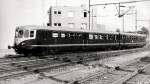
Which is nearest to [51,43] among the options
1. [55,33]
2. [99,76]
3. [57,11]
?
[55,33]

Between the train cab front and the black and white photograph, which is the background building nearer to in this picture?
the black and white photograph

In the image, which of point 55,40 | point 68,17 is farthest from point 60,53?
point 68,17

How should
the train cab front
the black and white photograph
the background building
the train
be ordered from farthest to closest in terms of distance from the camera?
the background building → the train → the train cab front → the black and white photograph

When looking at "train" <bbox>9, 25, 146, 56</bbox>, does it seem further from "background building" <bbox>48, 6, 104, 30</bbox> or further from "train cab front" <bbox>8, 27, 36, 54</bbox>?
"background building" <bbox>48, 6, 104, 30</bbox>

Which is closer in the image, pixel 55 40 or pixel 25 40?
pixel 25 40

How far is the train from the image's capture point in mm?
20812

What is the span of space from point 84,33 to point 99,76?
49.5 feet

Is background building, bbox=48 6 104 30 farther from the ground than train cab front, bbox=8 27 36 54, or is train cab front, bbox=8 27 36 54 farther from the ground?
background building, bbox=48 6 104 30

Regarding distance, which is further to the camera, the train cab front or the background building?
the background building

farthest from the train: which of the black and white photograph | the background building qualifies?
the background building

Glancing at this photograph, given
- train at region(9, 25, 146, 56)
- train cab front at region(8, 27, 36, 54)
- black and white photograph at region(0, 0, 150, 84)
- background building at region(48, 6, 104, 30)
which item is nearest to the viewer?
black and white photograph at region(0, 0, 150, 84)

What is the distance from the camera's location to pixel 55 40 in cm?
2264

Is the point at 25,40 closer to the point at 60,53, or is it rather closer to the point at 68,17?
the point at 60,53

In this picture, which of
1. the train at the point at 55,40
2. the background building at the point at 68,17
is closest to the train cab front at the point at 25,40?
the train at the point at 55,40
